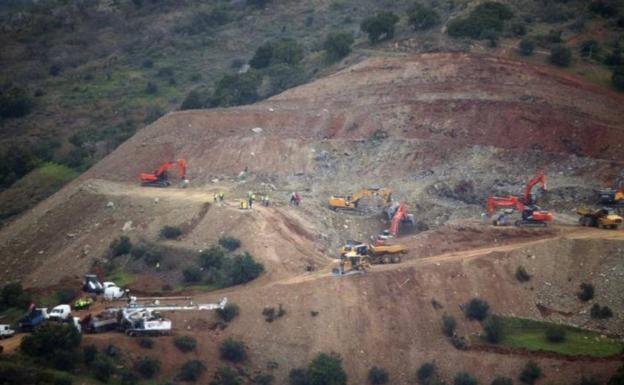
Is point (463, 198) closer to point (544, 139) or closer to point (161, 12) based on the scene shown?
point (544, 139)

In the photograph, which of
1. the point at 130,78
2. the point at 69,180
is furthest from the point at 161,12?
the point at 69,180

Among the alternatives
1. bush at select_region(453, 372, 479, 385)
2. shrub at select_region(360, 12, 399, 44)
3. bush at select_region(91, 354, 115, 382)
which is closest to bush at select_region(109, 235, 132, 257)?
bush at select_region(91, 354, 115, 382)

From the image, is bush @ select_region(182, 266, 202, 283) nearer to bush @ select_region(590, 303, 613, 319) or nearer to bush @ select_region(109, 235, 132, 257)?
bush @ select_region(109, 235, 132, 257)

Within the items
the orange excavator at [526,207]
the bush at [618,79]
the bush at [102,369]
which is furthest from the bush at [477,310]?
the bush at [618,79]

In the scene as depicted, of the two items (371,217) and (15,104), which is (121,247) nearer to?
(371,217)

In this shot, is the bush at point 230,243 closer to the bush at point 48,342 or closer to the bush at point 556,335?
the bush at point 48,342

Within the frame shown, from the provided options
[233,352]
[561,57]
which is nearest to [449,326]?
[233,352]
